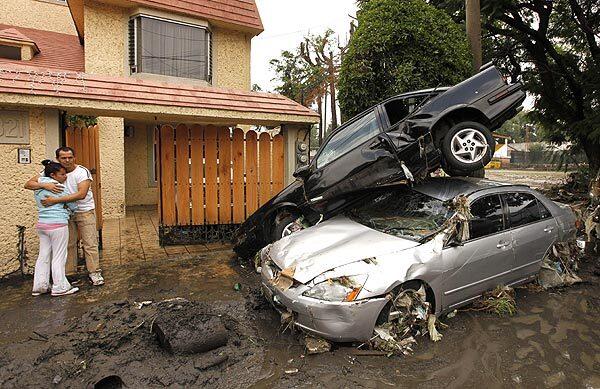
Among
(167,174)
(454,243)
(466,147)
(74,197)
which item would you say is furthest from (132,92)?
(454,243)

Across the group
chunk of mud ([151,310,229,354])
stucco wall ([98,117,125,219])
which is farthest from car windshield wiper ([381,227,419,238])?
stucco wall ([98,117,125,219])

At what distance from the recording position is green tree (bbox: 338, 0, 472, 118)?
6.56 m

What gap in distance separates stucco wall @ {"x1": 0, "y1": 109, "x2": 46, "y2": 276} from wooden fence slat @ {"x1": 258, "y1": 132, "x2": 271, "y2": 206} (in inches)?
133

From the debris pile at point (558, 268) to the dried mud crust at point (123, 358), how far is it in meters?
3.70

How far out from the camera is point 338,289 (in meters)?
3.36

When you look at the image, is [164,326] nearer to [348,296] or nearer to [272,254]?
[272,254]

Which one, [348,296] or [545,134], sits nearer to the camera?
[348,296]

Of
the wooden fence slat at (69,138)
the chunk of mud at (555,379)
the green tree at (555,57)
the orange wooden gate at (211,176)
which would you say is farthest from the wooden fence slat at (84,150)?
the green tree at (555,57)

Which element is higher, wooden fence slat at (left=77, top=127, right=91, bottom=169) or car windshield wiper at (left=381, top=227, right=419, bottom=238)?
wooden fence slat at (left=77, top=127, right=91, bottom=169)

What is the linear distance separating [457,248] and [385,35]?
4297 millimetres

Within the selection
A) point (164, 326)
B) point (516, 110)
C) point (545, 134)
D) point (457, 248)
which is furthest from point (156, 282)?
point (545, 134)

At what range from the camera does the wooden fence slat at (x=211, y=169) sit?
6953mm

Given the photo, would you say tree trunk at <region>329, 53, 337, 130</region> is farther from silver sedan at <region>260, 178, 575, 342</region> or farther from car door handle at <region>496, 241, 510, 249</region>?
car door handle at <region>496, 241, 510, 249</region>

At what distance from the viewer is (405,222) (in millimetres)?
4152
